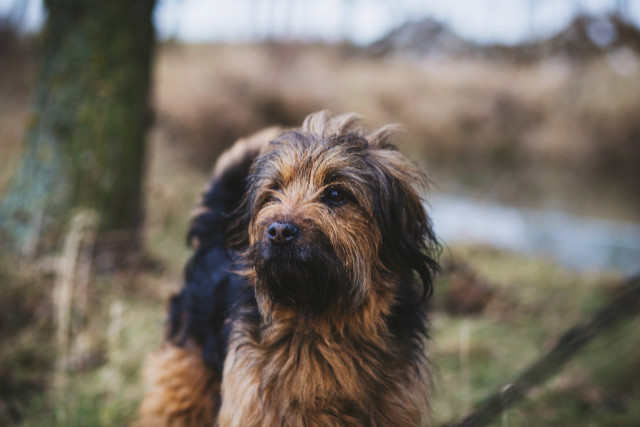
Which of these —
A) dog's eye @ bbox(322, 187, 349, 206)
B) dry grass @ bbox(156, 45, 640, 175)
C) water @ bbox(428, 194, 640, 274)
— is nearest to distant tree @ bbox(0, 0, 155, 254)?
dog's eye @ bbox(322, 187, 349, 206)

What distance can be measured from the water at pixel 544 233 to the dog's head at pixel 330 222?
22.3 ft

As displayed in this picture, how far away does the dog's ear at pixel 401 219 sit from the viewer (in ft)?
7.95

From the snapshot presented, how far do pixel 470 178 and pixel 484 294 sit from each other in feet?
31.5

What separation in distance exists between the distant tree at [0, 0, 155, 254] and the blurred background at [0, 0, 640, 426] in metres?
0.02

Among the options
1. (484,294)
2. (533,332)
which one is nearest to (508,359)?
(533,332)

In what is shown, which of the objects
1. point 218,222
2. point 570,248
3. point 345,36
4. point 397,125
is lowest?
point 570,248

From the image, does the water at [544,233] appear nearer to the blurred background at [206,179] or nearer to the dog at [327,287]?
the blurred background at [206,179]

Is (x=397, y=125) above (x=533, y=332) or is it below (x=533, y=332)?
above

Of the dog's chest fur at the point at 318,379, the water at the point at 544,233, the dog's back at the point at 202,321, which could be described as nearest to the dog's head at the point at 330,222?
the dog's chest fur at the point at 318,379

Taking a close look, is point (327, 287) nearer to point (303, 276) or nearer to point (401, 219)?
point (303, 276)

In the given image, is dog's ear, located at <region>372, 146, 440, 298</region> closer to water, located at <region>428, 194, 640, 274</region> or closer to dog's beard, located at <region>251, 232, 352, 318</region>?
dog's beard, located at <region>251, 232, 352, 318</region>

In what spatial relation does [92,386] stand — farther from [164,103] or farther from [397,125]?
[164,103]

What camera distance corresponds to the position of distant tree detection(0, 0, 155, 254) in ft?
14.9

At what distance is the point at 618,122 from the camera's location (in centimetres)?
1552
